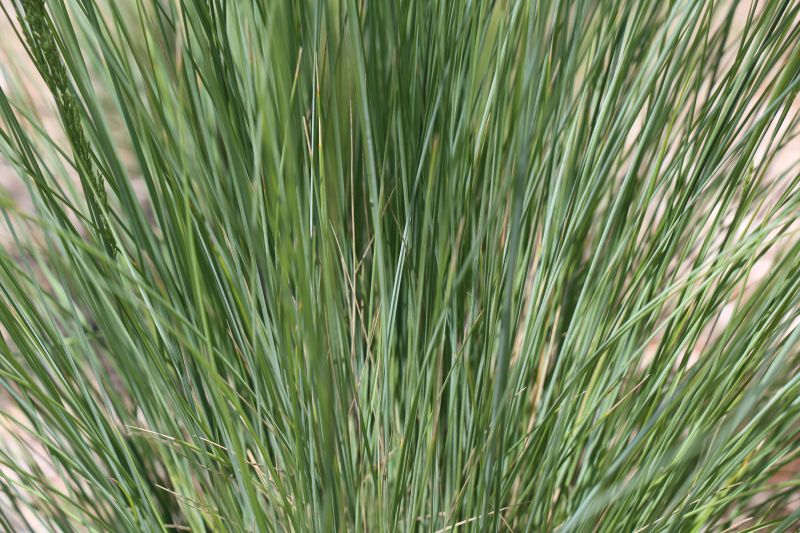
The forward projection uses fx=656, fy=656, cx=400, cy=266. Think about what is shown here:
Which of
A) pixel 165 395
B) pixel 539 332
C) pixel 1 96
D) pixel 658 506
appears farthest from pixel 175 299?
pixel 658 506

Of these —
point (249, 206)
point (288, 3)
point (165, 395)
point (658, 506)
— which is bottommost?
point (658, 506)

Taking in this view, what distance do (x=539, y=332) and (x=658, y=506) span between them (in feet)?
0.59

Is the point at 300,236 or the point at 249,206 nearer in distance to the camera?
the point at 300,236

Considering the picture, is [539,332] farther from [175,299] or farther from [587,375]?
[175,299]

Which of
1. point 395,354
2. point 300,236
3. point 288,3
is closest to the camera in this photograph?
point 300,236

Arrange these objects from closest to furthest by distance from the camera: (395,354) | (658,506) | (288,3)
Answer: (288,3), (658,506), (395,354)

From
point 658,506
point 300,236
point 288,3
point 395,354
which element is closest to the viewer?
point 300,236

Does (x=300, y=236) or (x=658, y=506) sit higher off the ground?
(x=300, y=236)

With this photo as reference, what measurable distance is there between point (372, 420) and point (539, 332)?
0.61 ft

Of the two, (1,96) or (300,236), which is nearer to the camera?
(300,236)

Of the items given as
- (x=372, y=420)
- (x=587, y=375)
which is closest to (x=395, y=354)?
(x=372, y=420)

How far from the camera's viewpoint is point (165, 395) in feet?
1.90

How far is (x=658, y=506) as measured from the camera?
0.57 metres

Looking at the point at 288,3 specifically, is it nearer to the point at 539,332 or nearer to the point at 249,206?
the point at 249,206
